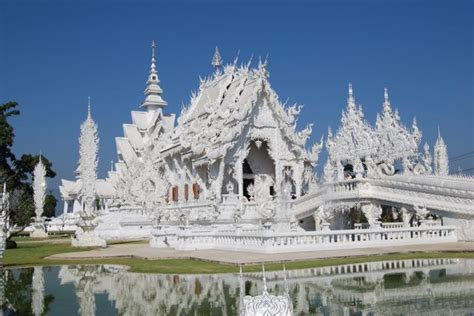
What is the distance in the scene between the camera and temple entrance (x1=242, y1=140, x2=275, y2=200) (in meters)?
32.2

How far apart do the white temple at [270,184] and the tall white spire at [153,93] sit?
356 inches

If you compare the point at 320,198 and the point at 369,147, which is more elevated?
the point at 369,147

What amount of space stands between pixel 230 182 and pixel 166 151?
22.9 ft

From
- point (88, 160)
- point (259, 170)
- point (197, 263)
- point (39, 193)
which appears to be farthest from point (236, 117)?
point (39, 193)

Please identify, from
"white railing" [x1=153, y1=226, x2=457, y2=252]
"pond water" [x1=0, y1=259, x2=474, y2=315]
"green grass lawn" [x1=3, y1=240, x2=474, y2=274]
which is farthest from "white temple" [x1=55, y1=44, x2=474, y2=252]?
"pond water" [x1=0, y1=259, x2=474, y2=315]

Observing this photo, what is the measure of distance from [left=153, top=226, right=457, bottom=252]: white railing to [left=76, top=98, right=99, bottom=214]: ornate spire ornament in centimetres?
692

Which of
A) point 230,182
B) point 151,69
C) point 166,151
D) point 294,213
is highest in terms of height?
point 151,69

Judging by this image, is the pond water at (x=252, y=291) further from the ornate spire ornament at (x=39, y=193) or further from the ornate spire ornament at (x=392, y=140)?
the ornate spire ornament at (x=39, y=193)

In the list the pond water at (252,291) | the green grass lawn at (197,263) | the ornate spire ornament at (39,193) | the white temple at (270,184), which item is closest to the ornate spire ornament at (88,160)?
the white temple at (270,184)

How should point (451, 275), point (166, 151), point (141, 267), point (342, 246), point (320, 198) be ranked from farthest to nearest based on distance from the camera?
point (166, 151)
point (320, 198)
point (342, 246)
point (141, 267)
point (451, 275)

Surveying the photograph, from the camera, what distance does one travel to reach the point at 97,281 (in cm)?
1112

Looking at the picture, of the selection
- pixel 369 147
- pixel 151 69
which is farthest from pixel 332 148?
pixel 151 69

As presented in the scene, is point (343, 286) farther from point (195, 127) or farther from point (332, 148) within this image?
point (195, 127)

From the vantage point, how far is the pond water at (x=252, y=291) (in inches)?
292
